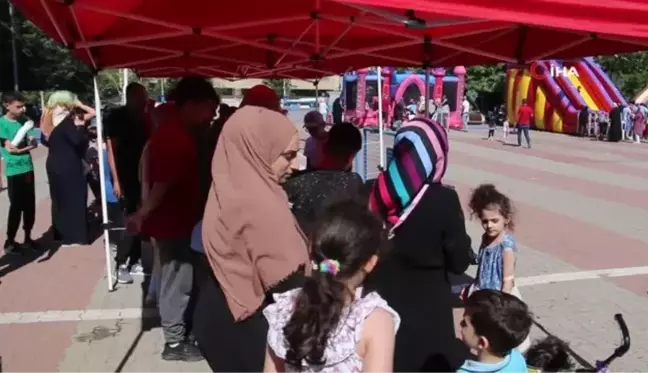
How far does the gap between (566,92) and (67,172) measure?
23.7 m

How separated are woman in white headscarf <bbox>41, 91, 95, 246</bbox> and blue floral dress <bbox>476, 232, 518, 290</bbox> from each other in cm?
558

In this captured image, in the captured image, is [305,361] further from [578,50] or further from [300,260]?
[578,50]

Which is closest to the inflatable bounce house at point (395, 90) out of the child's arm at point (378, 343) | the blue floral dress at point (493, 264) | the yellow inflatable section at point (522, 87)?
the yellow inflatable section at point (522, 87)

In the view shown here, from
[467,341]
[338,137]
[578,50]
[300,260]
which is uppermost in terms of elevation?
[578,50]

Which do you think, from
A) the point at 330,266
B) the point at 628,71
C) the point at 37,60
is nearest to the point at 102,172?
the point at 330,266

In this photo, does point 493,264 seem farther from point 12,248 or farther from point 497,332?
point 12,248

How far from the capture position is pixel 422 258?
2.95 metres

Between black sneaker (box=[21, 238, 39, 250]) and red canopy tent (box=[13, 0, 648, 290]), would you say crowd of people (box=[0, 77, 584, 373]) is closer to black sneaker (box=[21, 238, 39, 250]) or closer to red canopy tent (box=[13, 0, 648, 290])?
red canopy tent (box=[13, 0, 648, 290])

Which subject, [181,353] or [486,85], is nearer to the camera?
[181,353]

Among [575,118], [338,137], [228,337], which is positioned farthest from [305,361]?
[575,118]

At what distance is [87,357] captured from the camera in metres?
5.09

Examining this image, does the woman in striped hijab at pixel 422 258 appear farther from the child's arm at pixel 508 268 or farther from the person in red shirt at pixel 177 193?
the person in red shirt at pixel 177 193

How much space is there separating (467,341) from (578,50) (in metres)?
3.13

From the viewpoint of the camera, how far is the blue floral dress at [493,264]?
3.96m
